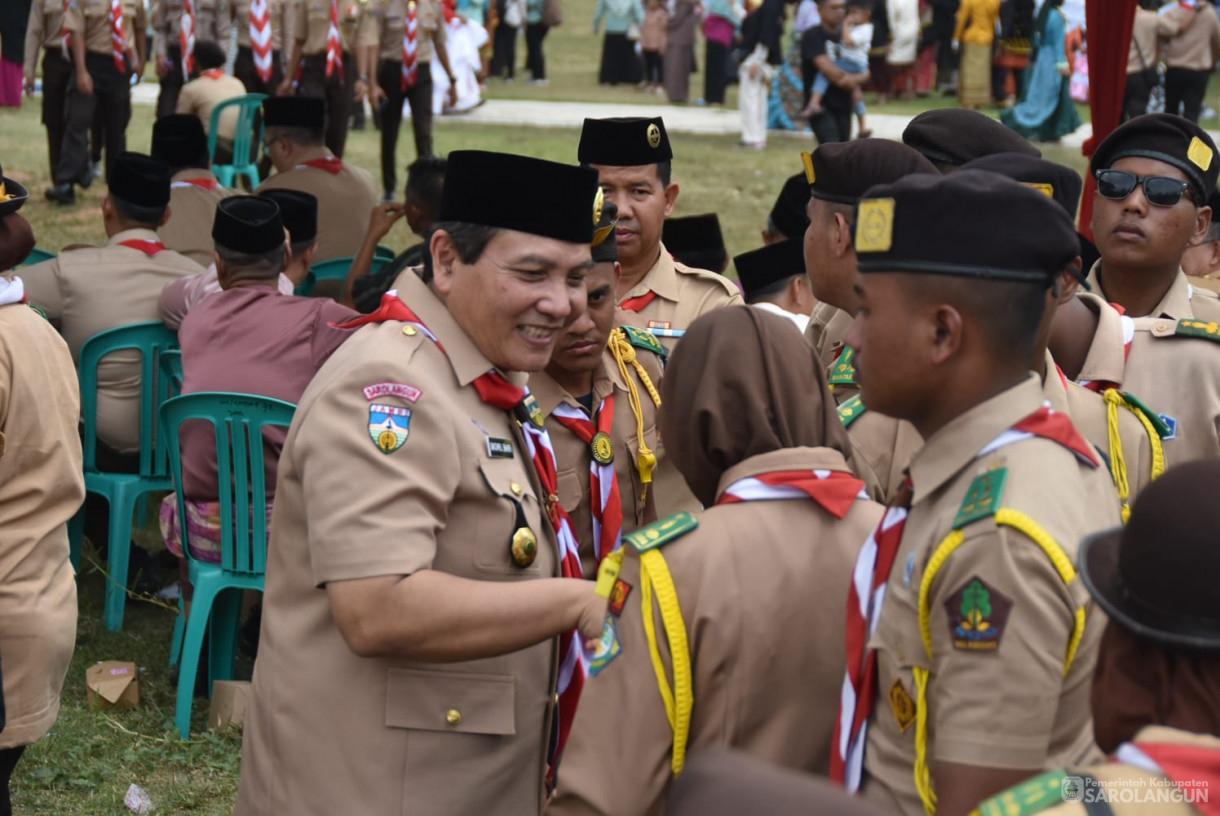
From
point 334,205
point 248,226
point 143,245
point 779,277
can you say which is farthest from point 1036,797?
point 334,205

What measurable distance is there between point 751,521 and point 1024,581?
0.56m

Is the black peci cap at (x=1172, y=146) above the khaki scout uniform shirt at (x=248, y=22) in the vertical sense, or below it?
below

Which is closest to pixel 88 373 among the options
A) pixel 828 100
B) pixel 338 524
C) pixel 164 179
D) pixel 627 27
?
pixel 164 179

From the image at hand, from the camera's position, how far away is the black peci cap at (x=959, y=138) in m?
4.25

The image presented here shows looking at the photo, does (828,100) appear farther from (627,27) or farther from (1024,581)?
(1024,581)

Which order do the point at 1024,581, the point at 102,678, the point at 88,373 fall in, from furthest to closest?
the point at 88,373 → the point at 102,678 → the point at 1024,581

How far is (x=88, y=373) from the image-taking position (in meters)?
Answer: 5.87

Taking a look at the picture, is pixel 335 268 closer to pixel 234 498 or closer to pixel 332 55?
pixel 234 498

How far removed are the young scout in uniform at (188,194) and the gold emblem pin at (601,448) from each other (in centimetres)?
487

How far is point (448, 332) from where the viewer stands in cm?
276

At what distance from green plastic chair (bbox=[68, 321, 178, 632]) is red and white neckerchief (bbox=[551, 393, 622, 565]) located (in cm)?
283

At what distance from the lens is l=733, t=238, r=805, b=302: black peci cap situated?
5297 millimetres

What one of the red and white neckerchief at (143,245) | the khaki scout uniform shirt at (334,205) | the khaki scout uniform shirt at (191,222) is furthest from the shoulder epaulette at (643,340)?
the khaki scout uniform shirt at (334,205)

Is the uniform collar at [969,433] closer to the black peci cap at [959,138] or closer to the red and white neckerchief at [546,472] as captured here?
the red and white neckerchief at [546,472]
